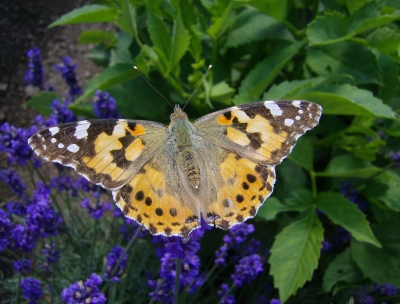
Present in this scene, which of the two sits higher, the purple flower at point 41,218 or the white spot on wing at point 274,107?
the white spot on wing at point 274,107

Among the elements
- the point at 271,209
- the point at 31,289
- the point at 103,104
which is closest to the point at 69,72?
the point at 103,104

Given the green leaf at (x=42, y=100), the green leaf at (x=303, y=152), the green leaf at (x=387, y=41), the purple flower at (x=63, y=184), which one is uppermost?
the green leaf at (x=387, y=41)

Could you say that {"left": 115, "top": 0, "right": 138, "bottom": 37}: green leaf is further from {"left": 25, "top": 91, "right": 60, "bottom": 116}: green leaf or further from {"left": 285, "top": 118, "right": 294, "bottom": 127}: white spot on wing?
{"left": 285, "top": 118, "right": 294, "bottom": 127}: white spot on wing

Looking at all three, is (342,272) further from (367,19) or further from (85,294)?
(85,294)

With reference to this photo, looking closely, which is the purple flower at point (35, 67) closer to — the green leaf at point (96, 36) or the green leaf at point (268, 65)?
the green leaf at point (96, 36)

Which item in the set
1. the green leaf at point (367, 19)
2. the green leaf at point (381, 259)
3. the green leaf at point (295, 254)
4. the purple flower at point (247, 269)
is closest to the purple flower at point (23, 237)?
the purple flower at point (247, 269)
